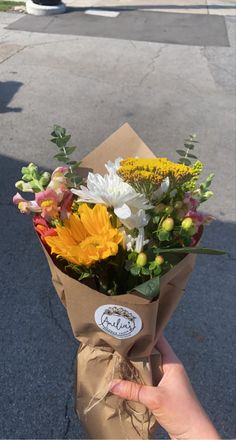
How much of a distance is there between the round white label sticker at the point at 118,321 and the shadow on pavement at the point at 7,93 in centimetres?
459

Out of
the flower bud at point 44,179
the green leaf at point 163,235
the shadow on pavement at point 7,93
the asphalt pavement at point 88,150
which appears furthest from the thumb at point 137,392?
the shadow on pavement at point 7,93

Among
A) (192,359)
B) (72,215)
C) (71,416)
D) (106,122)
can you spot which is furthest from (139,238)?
(106,122)

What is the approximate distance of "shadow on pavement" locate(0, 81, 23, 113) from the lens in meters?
5.32

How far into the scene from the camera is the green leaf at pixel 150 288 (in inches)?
37.9

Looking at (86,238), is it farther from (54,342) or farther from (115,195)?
(54,342)

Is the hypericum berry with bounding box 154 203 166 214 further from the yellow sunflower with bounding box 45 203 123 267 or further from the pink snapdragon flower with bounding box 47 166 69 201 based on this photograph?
the pink snapdragon flower with bounding box 47 166 69 201

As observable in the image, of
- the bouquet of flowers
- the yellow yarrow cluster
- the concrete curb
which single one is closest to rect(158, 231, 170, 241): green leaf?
the bouquet of flowers

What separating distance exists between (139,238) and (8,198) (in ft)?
9.22

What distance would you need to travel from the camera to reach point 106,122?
511 centimetres

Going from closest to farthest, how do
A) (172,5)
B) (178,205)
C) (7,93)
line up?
(178,205)
(7,93)
(172,5)

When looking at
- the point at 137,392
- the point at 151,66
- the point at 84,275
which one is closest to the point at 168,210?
the point at 84,275

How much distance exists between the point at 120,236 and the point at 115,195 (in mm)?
99

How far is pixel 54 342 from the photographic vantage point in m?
2.49

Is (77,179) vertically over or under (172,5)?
over
